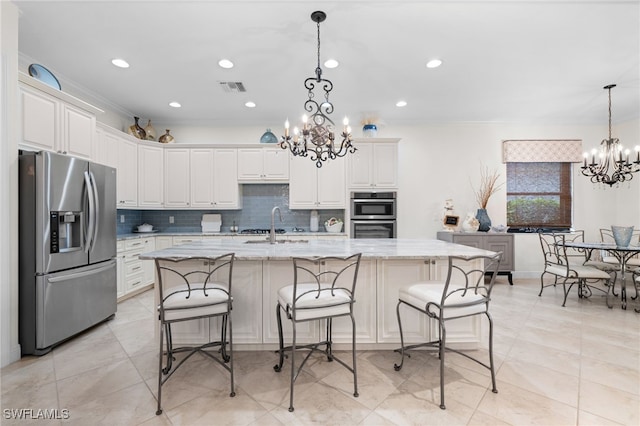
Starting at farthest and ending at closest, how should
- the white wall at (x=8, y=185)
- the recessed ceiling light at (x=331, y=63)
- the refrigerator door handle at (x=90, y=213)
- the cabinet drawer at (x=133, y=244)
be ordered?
the cabinet drawer at (x=133, y=244)
the recessed ceiling light at (x=331, y=63)
the refrigerator door handle at (x=90, y=213)
the white wall at (x=8, y=185)

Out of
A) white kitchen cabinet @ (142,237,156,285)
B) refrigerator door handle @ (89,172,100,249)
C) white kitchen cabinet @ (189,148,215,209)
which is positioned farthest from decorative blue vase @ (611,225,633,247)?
white kitchen cabinet @ (142,237,156,285)

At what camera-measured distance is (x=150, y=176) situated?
15.8 feet

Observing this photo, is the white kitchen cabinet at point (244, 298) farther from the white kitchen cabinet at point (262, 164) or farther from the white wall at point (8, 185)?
the white kitchen cabinet at point (262, 164)

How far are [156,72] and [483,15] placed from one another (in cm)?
350

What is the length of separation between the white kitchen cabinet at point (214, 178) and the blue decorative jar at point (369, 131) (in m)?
2.25

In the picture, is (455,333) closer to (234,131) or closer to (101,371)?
(101,371)

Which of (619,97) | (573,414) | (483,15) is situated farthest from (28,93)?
(619,97)

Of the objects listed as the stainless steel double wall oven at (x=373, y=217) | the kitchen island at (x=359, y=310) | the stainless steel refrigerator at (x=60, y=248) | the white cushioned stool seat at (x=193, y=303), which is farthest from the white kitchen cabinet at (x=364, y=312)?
the stainless steel refrigerator at (x=60, y=248)

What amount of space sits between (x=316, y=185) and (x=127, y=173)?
2.95 m

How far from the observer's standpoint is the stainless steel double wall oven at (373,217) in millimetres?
4832

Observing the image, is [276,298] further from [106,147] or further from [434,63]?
[106,147]

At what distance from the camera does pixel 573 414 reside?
1.76 m

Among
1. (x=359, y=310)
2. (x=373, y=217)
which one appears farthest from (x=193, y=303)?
(x=373, y=217)

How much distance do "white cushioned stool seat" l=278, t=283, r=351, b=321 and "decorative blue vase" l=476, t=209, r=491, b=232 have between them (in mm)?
4041
